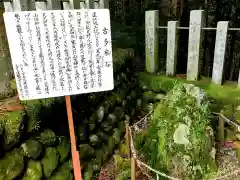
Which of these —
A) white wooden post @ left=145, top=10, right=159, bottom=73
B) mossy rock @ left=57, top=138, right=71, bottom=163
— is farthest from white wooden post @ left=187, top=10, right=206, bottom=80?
mossy rock @ left=57, top=138, right=71, bottom=163

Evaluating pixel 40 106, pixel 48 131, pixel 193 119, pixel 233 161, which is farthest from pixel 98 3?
pixel 233 161

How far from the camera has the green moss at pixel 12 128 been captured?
8.63ft

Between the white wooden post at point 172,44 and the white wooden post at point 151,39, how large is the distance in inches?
11.5

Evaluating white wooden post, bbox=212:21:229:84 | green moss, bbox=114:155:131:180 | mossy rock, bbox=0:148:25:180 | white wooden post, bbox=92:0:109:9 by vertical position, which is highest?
white wooden post, bbox=92:0:109:9

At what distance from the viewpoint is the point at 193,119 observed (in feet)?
11.3

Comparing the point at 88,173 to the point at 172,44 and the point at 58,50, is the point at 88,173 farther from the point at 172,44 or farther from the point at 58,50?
the point at 172,44

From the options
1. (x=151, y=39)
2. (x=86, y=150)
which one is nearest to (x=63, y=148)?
(x=86, y=150)

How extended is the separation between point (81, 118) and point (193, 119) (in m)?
1.62

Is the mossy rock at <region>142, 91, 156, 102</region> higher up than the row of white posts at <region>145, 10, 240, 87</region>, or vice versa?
the row of white posts at <region>145, 10, 240, 87</region>

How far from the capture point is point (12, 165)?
8.83 feet

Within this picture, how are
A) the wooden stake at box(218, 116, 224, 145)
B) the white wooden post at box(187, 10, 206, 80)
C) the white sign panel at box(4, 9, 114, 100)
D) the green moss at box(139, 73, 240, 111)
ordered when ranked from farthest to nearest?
the green moss at box(139, 73, 240, 111) → the white wooden post at box(187, 10, 206, 80) → the wooden stake at box(218, 116, 224, 145) → the white sign panel at box(4, 9, 114, 100)

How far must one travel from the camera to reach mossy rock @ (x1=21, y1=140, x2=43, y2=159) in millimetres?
2854

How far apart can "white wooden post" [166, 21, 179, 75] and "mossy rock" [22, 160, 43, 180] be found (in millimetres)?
3111

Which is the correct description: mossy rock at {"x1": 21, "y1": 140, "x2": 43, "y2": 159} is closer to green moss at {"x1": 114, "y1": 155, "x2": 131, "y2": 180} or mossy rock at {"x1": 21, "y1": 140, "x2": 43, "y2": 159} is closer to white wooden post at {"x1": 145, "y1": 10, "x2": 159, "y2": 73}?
green moss at {"x1": 114, "y1": 155, "x2": 131, "y2": 180}
